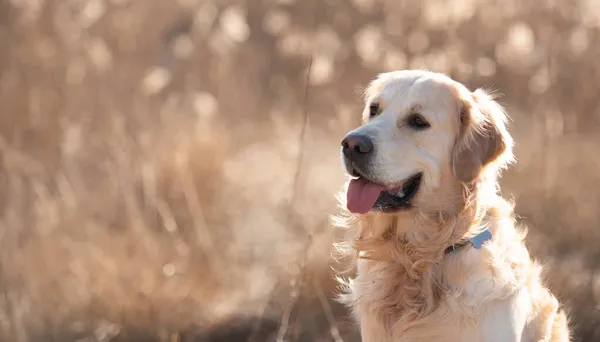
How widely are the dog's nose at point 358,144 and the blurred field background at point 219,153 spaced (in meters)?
0.80

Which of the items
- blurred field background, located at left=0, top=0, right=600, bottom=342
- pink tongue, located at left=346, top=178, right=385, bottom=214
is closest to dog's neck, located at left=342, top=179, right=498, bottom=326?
pink tongue, located at left=346, top=178, right=385, bottom=214

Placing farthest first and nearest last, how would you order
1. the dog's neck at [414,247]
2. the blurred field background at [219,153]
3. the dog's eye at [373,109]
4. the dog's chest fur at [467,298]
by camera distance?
the blurred field background at [219,153] < the dog's eye at [373,109] < the dog's neck at [414,247] < the dog's chest fur at [467,298]

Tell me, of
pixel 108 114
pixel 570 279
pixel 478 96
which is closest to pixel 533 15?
pixel 570 279

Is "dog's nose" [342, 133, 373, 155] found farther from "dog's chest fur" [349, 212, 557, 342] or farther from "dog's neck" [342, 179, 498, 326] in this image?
"dog's chest fur" [349, 212, 557, 342]

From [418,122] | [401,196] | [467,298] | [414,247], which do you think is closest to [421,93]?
[418,122]

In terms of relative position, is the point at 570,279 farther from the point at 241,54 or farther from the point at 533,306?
the point at 241,54

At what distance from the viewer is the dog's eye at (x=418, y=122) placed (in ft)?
8.96

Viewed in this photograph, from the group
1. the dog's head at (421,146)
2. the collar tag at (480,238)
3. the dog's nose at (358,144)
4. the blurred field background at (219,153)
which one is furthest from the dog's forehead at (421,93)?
the blurred field background at (219,153)

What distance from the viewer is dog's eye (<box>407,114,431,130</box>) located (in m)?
2.73

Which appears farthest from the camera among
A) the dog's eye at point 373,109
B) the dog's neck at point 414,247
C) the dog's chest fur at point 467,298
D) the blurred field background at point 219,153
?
the blurred field background at point 219,153

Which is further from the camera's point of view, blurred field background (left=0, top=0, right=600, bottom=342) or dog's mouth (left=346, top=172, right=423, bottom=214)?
blurred field background (left=0, top=0, right=600, bottom=342)

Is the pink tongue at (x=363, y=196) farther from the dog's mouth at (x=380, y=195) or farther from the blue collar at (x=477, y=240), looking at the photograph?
the blue collar at (x=477, y=240)

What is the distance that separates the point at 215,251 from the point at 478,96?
1583 mm

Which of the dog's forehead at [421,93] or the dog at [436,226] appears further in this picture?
the dog's forehead at [421,93]
